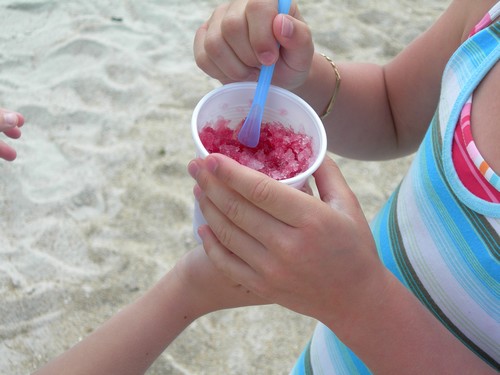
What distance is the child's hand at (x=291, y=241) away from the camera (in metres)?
0.72

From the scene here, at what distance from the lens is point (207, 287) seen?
0.95m

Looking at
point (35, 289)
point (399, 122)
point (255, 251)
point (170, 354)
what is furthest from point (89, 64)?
point (255, 251)

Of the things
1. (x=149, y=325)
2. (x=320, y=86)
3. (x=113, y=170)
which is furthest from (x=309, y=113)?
(x=113, y=170)

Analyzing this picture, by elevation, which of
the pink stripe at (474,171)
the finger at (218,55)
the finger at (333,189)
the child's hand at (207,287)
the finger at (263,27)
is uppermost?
the finger at (263,27)

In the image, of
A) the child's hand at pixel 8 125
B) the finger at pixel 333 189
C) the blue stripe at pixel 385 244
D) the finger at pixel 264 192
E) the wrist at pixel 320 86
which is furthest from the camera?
the child's hand at pixel 8 125

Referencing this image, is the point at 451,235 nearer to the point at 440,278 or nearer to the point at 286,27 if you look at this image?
the point at 440,278

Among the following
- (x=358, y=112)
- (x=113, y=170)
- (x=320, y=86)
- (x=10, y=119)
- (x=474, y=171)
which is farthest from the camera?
(x=113, y=170)

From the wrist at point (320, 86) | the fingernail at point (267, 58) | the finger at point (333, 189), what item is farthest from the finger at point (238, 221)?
the wrist at point (320, 86)

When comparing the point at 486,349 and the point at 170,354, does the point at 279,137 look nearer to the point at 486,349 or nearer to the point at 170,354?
the point at 486,349

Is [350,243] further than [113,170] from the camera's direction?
No

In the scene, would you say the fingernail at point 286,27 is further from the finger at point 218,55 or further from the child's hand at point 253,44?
the finger at point 218,55

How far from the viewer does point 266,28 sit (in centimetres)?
87

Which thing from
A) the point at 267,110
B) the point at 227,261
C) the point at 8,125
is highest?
the point at 267,110

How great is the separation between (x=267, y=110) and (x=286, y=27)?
5.7 inches
